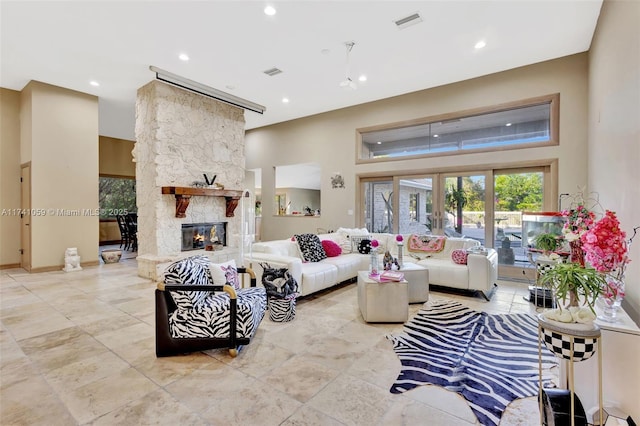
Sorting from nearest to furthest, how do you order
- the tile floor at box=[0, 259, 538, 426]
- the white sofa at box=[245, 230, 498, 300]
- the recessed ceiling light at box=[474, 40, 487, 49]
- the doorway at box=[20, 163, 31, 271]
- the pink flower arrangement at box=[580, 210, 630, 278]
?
the pink flower arrangement at box=[580, 210, 630, 278], the tile floor at box=[0, 259, 538, 426], the white sofa at box=[245, 230, 498, 300], the recessed ceiling light at box=[474, 40, 487, 49], the doorway at box=[20, 163, 31, 271]

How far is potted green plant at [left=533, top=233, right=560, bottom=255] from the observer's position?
3.86 meters

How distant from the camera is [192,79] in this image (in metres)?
5.59

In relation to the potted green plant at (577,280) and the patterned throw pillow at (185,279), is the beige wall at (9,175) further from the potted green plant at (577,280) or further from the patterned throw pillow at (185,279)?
the potted green plant at (577,280)

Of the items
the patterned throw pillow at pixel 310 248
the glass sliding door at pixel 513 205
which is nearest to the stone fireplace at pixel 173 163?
the patterned throw pillow at pixel 310 248

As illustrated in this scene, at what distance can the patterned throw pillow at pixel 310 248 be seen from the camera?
15.7 feet

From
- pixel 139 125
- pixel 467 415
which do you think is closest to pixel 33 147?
pixel 139 125

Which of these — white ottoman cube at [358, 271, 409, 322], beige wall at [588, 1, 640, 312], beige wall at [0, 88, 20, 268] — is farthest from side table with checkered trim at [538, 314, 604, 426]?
beige wall at [0, 88, 20, 268]

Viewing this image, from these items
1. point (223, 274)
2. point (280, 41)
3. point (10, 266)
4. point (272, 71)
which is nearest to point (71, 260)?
point (10, 266)

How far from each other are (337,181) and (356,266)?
114 inches

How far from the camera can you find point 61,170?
5988mm

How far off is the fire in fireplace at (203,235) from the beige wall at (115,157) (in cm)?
501

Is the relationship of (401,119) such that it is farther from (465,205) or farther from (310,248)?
(310,248)

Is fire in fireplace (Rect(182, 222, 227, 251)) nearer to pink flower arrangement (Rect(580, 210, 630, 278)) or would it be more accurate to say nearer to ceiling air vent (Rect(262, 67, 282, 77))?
ceiling air vent (Rect(262, 67, 282, 77))

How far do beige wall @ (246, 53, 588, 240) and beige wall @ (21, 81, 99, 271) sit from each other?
4070mm
